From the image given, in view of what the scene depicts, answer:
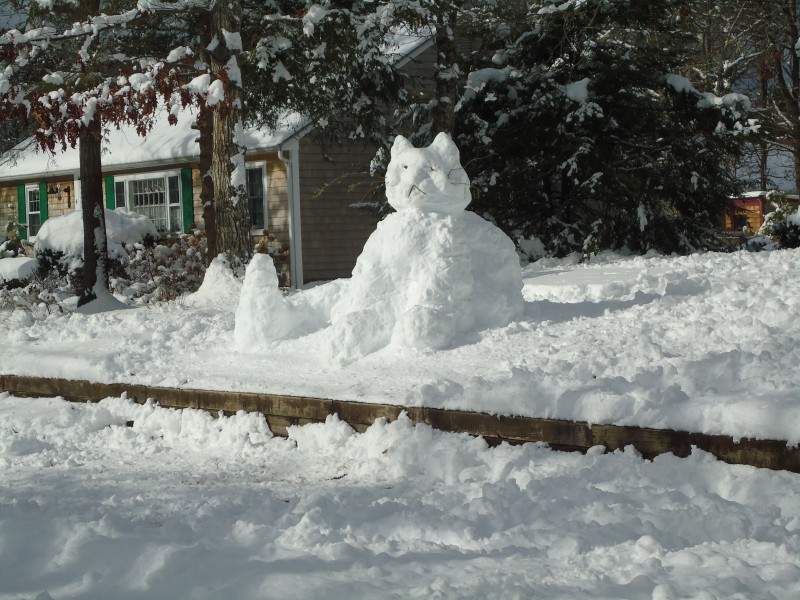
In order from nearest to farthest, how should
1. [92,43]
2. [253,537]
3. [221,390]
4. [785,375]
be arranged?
[253,537] < [785,375] < [221,390] < [92,43]

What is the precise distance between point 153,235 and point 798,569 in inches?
655

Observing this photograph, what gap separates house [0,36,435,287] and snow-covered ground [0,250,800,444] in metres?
8.57

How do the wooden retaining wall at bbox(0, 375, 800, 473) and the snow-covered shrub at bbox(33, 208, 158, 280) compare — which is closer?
the wooden retaining wall at bbox(0, 375, 800, 473)

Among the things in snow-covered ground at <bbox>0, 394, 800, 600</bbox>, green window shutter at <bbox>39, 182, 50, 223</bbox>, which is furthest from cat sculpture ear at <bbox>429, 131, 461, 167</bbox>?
green window shutter at <bbox>39, 182, 50, 223</bbox>

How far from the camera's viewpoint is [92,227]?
14.2 meters

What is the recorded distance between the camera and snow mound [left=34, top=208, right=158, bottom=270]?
56.1ft

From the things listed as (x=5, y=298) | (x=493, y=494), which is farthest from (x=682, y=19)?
(x=493, y=494)

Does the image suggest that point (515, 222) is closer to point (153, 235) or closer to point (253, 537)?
point (153, 235)

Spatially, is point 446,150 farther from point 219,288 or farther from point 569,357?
point 219,288

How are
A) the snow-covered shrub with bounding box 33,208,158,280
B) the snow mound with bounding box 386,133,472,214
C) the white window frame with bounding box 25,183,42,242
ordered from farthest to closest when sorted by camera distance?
the white window frame with bounding box 25,183,42,242 → the snow-covered shrub with bounding box 33,208,158,280 → the snow mound with bounding box 386,133,472,214

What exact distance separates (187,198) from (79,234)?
12.5 feet

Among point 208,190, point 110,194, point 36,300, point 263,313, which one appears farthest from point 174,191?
point 263,313

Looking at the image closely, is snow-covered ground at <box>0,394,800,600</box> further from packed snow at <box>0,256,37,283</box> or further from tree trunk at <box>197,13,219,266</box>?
packed snow at <box>0,256,37,283</box>

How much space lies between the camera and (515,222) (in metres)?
17.1
